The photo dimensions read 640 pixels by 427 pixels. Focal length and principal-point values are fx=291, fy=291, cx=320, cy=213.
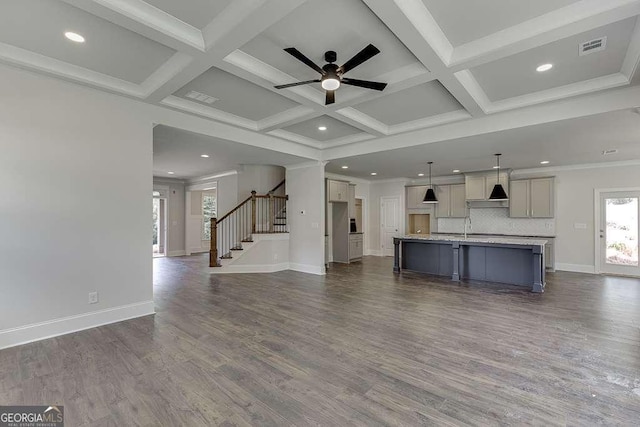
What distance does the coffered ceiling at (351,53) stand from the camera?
2352 millimetres

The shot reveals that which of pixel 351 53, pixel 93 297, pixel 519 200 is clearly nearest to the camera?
pixel 351 53

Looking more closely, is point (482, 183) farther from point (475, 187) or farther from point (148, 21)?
point (148, 21)

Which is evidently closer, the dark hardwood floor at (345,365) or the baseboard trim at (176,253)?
the dark hardwood floor at (345,365)

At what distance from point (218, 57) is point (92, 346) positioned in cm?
321

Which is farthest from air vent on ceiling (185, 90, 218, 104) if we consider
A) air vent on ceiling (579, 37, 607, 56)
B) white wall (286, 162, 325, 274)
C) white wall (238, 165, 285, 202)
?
air vent on ceiling (579, 37, 607, 56)

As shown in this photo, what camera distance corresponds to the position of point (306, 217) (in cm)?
730

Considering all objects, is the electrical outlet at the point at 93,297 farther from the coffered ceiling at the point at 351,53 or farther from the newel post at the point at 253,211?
the newel post at the point at 253,211

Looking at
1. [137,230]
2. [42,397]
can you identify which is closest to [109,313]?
[137,230]

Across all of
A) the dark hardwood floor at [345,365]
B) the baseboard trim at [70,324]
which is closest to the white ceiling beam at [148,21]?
the dark hardwood floor at [345,365]

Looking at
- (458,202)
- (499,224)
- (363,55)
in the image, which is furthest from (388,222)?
(363,55)

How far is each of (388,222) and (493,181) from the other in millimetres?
3555

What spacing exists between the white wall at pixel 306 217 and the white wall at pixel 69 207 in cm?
378

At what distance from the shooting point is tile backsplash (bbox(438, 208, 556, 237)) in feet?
25.4

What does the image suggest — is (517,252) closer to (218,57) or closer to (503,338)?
(503,338)
